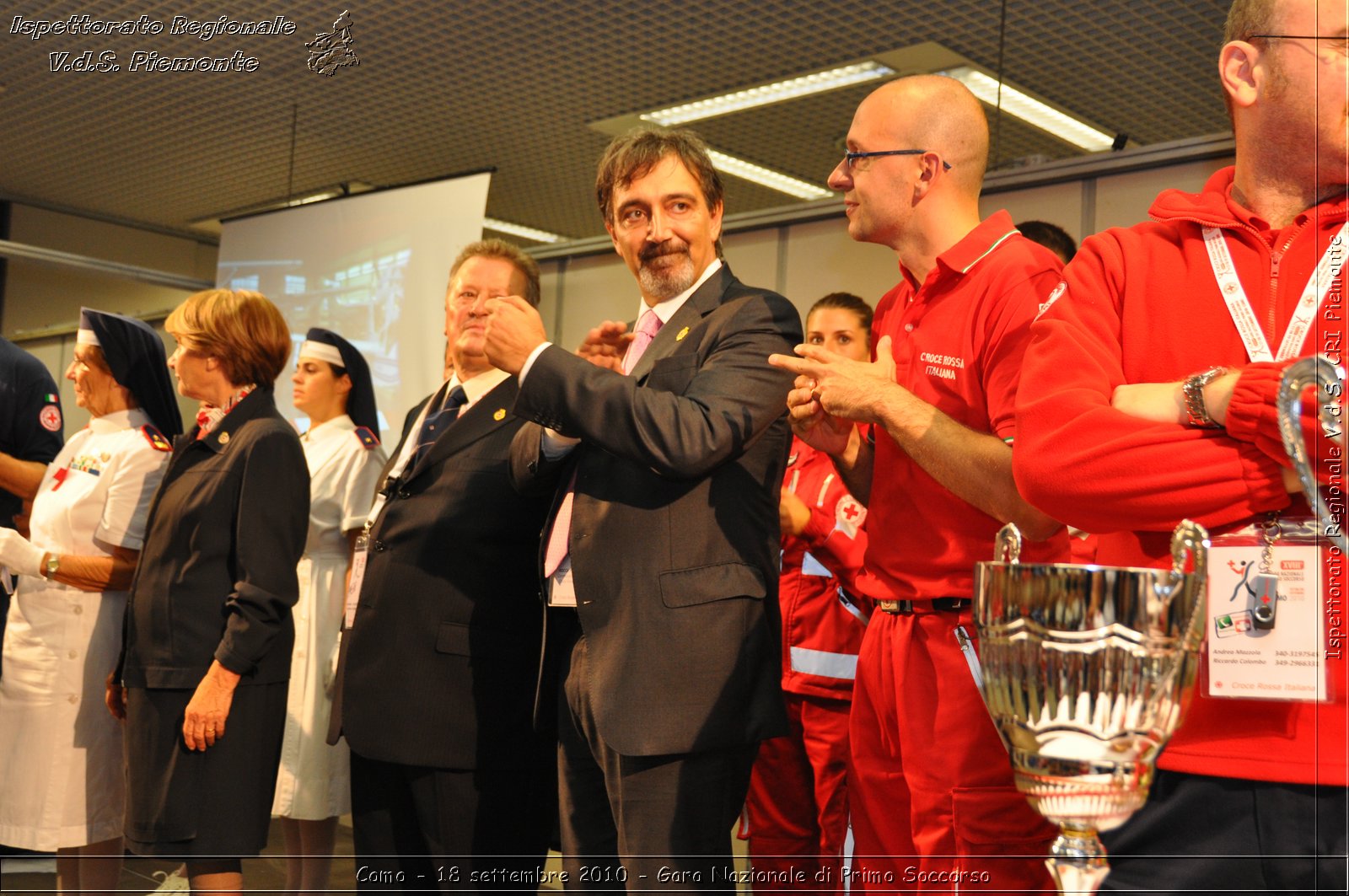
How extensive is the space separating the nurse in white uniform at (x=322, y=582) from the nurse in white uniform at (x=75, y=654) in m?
0.53

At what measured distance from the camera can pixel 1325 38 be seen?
1138 millimetres

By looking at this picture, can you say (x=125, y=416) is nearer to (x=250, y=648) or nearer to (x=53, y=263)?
(x=250, y=648)

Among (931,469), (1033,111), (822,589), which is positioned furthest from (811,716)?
(1033,111)

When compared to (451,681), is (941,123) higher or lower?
higher

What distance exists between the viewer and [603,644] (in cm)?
186

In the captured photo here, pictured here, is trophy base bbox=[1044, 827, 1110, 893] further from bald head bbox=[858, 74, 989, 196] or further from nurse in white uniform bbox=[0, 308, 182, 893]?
nurse in white uniform bbox=[0, 308, 182, 893]

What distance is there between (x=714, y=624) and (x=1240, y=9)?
Answer: 1125 mm

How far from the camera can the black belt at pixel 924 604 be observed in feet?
5.39

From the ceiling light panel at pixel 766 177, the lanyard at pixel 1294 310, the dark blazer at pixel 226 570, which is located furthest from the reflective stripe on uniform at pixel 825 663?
the ceiling light panel at pixel 766 177

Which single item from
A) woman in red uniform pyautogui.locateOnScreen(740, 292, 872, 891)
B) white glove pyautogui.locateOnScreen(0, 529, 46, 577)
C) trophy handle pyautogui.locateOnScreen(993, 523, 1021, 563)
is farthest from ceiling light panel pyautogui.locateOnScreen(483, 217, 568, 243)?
trophy handle pyautogui.locateOnScreen(993, 523, 1021, 563)

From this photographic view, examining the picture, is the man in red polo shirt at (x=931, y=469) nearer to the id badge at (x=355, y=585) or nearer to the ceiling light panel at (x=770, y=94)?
the id badge at (x=355, y=585)

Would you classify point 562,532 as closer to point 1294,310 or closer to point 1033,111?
point 1294,310

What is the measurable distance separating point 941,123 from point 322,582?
2.70 m

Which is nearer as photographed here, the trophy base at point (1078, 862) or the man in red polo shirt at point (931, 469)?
the trophy base at point (1078, 862)
